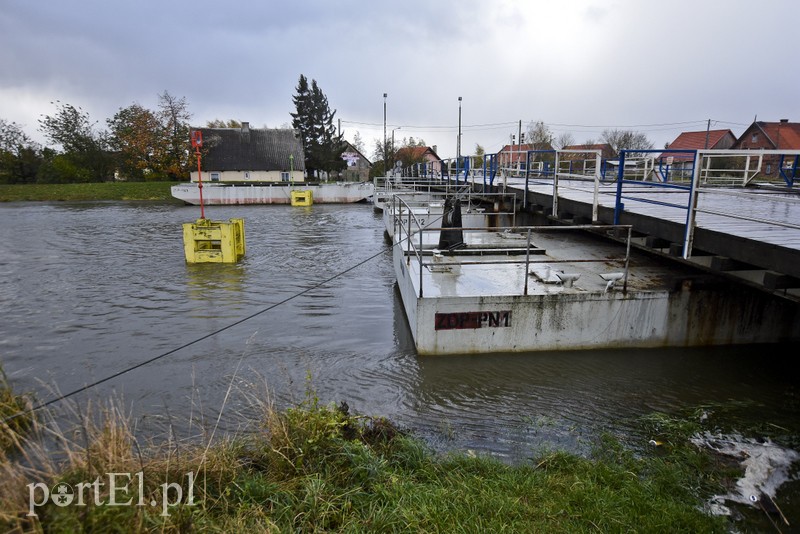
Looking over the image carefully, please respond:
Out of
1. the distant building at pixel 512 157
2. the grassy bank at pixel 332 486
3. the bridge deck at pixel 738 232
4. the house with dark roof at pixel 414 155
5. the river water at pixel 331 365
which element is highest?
the house with dark roof at pixel 414 155

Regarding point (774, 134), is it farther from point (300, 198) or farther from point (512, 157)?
point (300, 198)

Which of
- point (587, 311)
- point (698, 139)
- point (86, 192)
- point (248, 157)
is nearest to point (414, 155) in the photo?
point (248, 157)

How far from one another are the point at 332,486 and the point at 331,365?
140 inches

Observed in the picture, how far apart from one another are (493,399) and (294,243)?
1401cm

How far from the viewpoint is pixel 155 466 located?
351cm

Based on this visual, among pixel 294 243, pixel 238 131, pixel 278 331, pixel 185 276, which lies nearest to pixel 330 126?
pixel 238 131

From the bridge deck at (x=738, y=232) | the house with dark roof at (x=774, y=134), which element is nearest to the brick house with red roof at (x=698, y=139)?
the house with dark roof at (x=774, y=134)

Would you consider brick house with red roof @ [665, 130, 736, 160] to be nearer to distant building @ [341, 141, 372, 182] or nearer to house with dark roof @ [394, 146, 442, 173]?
house with dark roof @ [394, 146, 442, 173]

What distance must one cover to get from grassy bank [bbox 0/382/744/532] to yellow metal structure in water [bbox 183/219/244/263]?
10109 mm

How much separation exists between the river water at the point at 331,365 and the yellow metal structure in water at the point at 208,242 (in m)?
1.35

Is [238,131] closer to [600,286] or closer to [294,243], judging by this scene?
[294,243]

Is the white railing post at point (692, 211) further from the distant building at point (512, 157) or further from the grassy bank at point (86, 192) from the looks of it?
the grassy bank at point (86, 192)

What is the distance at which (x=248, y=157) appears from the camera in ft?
191

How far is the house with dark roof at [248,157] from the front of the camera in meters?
57.0
